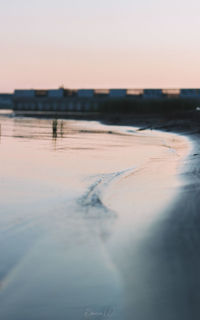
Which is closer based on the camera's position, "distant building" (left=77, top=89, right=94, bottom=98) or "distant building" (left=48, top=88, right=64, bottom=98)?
"distant building" (left=77, top=89, right=94, bottom=98)

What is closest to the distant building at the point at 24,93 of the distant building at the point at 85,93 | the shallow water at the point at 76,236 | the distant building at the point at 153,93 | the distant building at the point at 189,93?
the distant building at the point at 85,93

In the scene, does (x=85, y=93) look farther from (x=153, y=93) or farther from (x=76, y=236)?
(x=76, y=236)

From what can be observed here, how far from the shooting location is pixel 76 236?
7.05 metres

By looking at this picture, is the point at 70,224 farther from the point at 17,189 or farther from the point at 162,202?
the point at 17,189

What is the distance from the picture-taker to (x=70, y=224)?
25.7ft

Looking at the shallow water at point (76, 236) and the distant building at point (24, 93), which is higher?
the distant building at point (24, 93)

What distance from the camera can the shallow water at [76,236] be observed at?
4.71 meters

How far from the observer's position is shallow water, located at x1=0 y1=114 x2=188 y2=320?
4707mm

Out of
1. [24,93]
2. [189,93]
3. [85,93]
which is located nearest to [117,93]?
[85,93]

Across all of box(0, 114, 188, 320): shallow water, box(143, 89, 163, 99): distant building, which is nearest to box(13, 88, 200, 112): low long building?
box(143, 89, 163, 99): distant building

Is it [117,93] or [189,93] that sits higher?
[117,93]

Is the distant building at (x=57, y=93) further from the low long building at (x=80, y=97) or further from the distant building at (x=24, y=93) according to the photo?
the distant building at (x=24, y=93)

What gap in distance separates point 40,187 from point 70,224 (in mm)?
3725

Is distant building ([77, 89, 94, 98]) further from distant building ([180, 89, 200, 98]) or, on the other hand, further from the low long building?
distant building ([180, 89, 200, 98])
